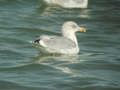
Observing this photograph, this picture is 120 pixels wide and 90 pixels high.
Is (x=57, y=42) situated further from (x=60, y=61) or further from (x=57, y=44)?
(x=60, y=61)

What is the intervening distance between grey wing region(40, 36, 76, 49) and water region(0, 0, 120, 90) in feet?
0.96

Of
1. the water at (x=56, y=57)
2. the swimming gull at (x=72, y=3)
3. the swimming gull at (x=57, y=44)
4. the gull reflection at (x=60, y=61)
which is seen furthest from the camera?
the swimming gull at (x=72, y=3)

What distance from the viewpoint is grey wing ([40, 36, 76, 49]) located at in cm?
1097

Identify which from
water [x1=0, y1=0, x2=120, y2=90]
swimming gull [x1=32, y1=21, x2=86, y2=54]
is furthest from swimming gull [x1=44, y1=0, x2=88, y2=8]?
swimming gull [x1=32, y1=21, x2=86, y2=54]

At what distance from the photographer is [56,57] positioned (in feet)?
36.9

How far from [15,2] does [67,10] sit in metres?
2.09

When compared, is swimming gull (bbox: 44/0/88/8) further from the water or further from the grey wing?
the grey wing

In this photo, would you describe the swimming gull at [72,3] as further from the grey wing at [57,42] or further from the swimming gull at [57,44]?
the grey wing at [57,42]

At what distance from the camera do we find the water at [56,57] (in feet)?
30.3

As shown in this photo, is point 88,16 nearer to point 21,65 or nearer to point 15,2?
point 15,2

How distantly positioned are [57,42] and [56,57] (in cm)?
41

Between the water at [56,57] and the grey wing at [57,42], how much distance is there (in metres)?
0.29

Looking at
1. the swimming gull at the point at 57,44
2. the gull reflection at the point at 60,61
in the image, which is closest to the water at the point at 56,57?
the gull reflection at the point at 60,61

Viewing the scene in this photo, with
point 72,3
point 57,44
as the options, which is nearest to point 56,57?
point 57,44
